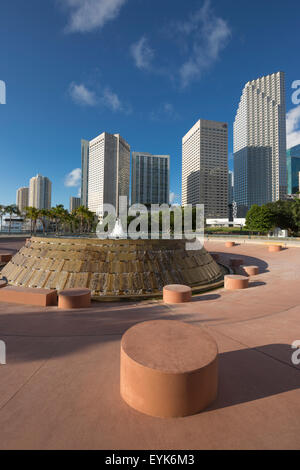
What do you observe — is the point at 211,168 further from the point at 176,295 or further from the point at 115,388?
the point at 115,388

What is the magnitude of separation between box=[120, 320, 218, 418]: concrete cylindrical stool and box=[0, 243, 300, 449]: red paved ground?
0.16 meters

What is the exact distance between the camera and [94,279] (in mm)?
11414

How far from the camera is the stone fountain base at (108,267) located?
447 inches

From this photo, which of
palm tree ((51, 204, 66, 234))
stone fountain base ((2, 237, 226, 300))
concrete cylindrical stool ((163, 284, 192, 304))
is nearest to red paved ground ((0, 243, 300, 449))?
concrete cylindrical stool ((163, 284, 192, 304))

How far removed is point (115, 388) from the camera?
3953mm

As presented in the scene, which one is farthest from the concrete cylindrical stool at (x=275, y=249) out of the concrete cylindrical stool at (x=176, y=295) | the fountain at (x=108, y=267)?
the concrete cylindrical stool at (x=176, y=295)

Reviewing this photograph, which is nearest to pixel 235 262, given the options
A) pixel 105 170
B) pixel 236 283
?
pixel 236 283

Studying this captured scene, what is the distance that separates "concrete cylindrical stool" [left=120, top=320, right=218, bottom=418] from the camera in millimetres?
3184

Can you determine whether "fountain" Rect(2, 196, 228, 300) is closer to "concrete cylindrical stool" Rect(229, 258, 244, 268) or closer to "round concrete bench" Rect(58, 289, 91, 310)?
"round concrete bench" Rect(58, 289, 91, 310)

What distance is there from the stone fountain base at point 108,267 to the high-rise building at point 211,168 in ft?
587

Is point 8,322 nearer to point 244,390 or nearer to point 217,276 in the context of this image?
point 244,390

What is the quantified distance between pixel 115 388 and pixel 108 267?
8.15m
